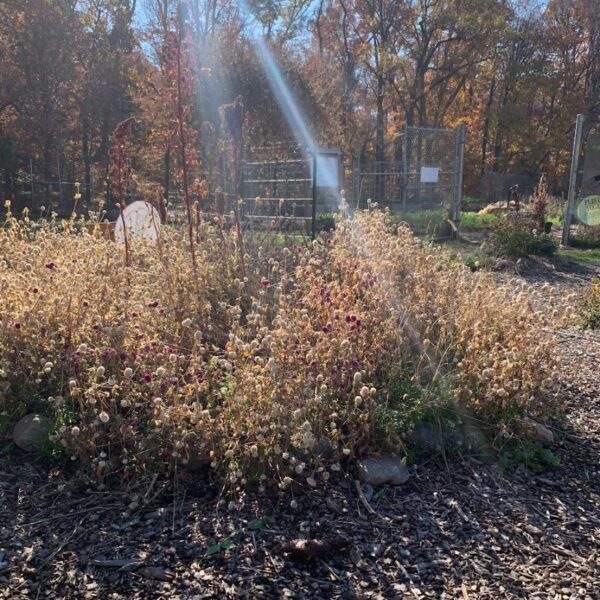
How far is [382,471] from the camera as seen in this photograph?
105 inches

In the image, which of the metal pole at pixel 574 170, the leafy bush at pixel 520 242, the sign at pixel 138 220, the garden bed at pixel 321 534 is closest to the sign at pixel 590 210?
the metal pole at pixel 574 170

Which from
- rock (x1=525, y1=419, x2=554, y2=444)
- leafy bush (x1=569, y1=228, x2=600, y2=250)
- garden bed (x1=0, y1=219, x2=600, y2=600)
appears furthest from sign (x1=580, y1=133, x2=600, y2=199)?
garden bed (x1=0, y1=219, x2=600, y2=600)

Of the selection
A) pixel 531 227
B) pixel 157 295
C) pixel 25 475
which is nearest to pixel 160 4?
pixel 531 227

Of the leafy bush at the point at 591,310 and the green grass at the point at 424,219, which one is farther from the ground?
the green grass at the point at 424,219

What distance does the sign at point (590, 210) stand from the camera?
11.7m

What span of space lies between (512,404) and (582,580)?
1.08m

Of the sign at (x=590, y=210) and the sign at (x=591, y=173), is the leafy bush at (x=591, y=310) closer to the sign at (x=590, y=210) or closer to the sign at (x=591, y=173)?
the sign at (x=590, y=210)

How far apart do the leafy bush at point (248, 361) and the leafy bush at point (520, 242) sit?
18.5ft

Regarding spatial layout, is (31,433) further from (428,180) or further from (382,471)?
(428,180)

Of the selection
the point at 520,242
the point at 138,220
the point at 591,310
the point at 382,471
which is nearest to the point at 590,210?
the point at 520,242

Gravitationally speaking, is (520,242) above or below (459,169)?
below

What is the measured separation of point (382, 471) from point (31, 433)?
67.6 inches

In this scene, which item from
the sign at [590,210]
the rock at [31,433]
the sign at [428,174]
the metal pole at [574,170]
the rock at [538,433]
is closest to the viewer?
the rock at [31,433]

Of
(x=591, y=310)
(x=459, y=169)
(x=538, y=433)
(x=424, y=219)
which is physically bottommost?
(x=538, y=433)
